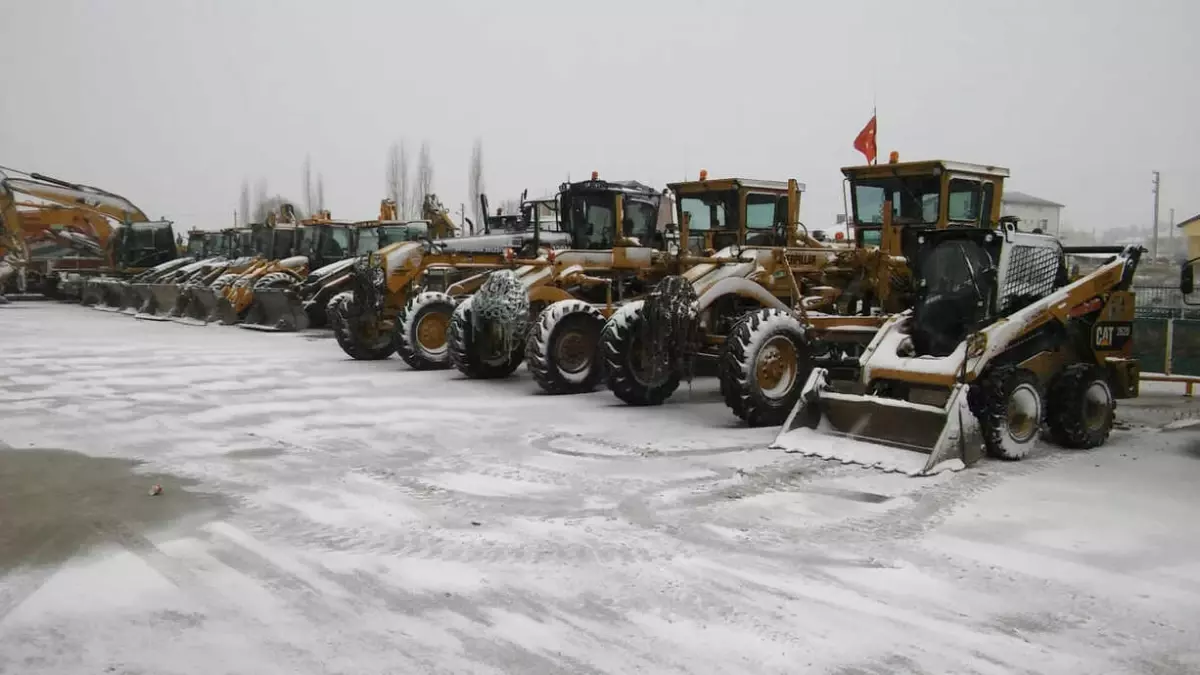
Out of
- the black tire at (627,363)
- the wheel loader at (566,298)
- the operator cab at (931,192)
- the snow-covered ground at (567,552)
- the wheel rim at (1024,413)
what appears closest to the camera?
the snow-covered ground at (567,552)

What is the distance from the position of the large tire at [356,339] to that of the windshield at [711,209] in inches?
176

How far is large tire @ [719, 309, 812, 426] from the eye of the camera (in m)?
8.38

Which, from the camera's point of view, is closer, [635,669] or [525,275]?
[635,669]

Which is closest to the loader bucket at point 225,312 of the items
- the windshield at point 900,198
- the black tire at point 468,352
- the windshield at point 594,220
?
the black tire at point 468,352

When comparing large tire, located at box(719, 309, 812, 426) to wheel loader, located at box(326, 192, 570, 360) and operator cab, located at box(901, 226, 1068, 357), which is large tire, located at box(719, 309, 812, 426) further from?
wheel loader, located at box(326, 192, 570, 360)

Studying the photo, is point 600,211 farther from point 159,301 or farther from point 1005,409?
point 159,301

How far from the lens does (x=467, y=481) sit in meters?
6.54

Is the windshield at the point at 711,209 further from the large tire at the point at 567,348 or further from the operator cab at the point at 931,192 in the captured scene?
the large tire at the point at 567,348

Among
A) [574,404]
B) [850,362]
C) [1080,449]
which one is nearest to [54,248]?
[574,404]

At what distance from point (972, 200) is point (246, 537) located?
7.88 m

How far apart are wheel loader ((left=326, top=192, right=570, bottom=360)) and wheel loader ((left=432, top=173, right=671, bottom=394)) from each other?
0.06m

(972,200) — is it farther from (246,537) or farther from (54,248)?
(54,248)

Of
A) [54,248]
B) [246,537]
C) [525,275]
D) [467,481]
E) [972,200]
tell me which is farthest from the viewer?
[54,248]

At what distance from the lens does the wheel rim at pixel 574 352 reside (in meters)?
10.5
